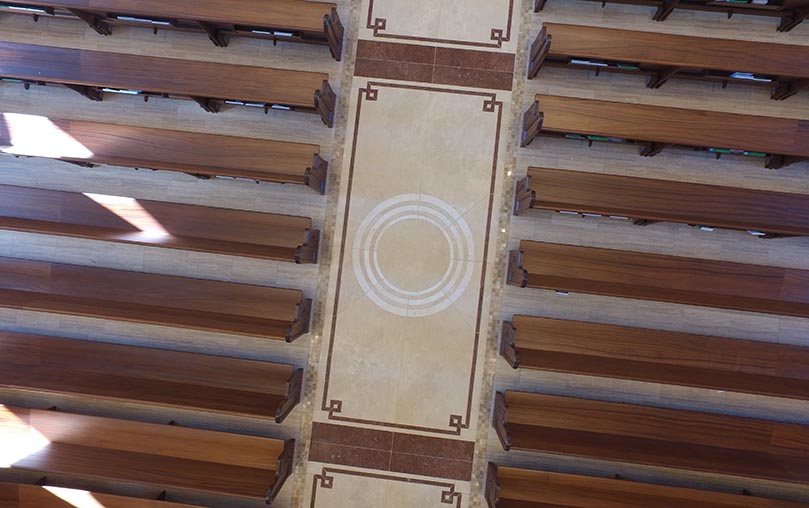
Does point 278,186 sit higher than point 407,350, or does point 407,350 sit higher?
point 278,186

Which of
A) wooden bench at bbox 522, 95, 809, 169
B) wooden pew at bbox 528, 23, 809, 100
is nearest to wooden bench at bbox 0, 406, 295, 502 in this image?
wooden bench at bbox 522, 95, 809, 169

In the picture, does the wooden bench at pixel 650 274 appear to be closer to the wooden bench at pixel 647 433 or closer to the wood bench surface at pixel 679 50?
the wooden bench at pixel 647 433

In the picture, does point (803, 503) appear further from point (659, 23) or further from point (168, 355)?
point (168, 355)

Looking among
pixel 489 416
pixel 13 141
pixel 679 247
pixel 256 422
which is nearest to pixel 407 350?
pixel 489 416

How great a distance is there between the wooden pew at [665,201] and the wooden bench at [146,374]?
86.3 inches

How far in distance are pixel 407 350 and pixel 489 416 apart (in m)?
0.76

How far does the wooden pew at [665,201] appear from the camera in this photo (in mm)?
3049

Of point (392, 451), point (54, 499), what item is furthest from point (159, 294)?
point (392, 451)

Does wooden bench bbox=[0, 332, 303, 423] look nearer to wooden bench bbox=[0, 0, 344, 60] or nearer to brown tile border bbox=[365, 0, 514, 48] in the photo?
wooden bench bbox=[0, 0, 344, 60]

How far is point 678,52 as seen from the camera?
9.91 feet

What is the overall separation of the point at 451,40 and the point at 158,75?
204cm

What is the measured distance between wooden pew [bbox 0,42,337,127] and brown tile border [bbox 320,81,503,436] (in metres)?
0.53

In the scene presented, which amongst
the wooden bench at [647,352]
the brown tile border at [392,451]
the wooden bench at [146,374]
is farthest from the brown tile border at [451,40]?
the brown tile border at [392,451]

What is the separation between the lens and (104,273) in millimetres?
3416
